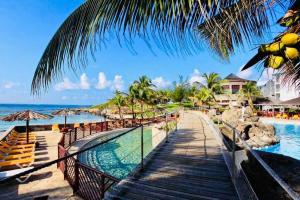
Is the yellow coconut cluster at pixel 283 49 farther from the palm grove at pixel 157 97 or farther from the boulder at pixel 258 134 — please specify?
the palm grove at pixel 157 97

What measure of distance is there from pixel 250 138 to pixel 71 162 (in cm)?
1680

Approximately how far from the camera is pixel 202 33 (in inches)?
75.5

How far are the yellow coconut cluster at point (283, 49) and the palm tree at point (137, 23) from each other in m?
0.27

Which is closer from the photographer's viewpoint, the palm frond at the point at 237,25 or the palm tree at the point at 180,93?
the palm frond at the point at 237,25

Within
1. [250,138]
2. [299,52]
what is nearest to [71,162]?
[299,52]

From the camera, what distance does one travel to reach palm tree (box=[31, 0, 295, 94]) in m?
1.43

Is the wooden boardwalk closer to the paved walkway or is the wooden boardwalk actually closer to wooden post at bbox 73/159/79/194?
wooden post at bbox 73/159/79/194

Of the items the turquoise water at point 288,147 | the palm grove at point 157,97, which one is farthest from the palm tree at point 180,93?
the turquoise water at point 288,147

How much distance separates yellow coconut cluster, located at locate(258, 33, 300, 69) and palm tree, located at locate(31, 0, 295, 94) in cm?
27

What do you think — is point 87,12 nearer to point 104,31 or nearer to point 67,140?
point 104,31

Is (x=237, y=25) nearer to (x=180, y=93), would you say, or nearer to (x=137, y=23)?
(x=137, y=23)

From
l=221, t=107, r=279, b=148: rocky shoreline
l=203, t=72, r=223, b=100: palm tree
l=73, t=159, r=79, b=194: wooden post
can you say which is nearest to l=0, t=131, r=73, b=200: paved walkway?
l=73, t=159, r=79, b=194: wooden post

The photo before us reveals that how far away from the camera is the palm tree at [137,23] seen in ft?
4.69

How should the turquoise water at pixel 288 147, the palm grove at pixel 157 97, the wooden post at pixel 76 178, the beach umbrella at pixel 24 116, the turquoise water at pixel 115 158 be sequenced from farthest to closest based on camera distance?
the palm grove at pixel 157 97, the turquoise water at pixel 288 147, the beach umbrella at pixel 24 116, the turquoise water at pixel 115 158, the wooden post at pixel 76 178
